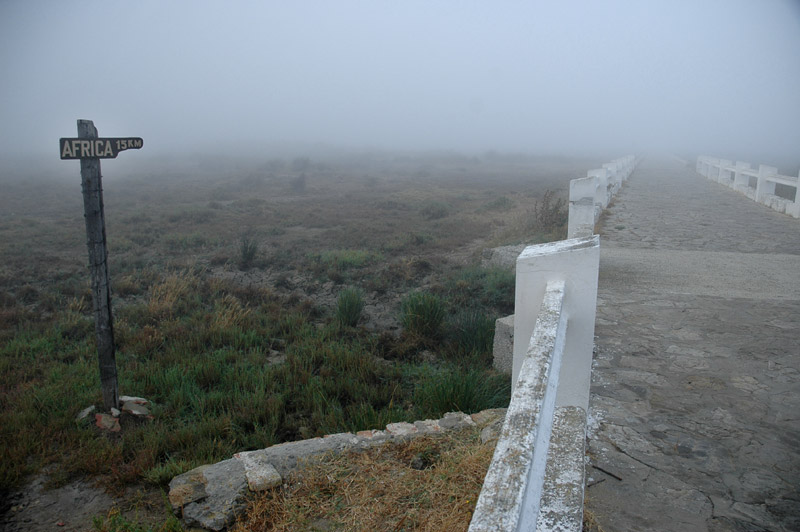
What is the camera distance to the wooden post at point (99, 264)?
4371mm

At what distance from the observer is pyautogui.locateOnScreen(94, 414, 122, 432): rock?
13.7 ft

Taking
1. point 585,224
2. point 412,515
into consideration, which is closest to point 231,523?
point 412,515

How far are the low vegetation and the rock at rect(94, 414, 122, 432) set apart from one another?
0.07 meters

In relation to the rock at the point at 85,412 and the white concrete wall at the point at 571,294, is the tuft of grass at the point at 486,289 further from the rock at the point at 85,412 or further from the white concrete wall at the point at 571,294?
the white concrete wall at the point at 571,294

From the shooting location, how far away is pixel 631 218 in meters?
11.0

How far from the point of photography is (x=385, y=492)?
8.52 ft

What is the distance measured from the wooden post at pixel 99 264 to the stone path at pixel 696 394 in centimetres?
364

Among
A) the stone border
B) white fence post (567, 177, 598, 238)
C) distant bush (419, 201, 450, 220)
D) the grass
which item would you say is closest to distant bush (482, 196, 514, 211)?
distant bush (419, 201, 450, 220)

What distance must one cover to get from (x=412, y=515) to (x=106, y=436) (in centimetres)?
279

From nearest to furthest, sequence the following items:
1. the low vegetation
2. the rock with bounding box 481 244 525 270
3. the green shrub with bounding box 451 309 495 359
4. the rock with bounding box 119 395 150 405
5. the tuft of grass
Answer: the low vegetation
the rock with bounding box 119 395 150 405
the green shrub with bounding box 451 309 495 359
the tuft of grass
the rock with bounding box 481 244 525 270

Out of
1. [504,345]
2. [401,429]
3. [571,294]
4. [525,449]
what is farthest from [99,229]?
[525,449]

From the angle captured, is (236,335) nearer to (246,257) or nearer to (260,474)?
(260,474)

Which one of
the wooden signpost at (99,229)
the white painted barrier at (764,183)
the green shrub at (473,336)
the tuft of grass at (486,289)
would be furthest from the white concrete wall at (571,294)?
the white painted barrier at (764,183)

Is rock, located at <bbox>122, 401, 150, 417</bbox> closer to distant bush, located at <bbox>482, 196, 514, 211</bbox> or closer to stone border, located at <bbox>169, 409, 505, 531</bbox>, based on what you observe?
stone border, located at <bbox>169, 409, 505, 531</bbox>
